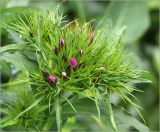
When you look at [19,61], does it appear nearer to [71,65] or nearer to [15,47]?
[15,47]

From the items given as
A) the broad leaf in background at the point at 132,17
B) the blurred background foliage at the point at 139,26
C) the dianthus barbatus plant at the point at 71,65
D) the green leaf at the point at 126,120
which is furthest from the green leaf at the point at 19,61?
the broad leaf in background at the point at 132,17

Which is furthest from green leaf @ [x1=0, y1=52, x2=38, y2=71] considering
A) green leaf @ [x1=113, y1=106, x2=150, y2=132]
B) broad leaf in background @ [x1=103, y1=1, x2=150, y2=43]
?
broad leaf in background @ [x1=103, y1=1, x2=150, y2=43]

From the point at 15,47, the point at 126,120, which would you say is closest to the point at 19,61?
the point at 15,47

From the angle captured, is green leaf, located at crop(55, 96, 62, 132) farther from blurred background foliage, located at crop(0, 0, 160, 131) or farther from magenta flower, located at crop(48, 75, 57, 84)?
blurred background foliage, located at crop(0, 0, 160, 131)

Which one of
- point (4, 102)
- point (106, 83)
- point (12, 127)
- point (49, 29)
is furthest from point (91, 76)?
point (12, 127)

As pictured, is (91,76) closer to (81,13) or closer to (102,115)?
(102,115)

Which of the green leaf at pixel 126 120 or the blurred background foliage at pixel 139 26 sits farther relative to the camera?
the blurred background foliage at pixel 139 26

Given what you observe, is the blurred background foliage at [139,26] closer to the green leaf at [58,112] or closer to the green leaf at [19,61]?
the green leaf at [19,61]
